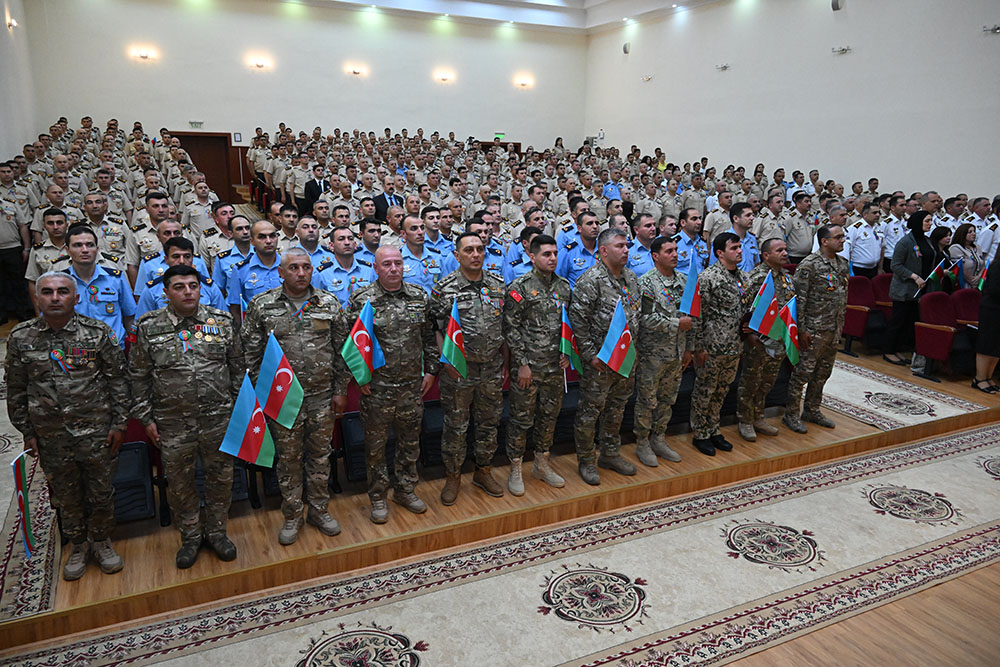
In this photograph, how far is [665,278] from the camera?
3.90m

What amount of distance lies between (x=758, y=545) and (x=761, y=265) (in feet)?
6.05

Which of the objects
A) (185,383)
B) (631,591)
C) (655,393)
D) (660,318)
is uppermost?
(660,318)

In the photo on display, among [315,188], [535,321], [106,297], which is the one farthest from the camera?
[315,188]

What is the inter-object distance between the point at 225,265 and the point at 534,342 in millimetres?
2292

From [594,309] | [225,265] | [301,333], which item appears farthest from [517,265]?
[301,333]

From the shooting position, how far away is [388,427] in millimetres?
3371

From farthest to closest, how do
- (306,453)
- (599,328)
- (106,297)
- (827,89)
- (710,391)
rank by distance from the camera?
(827,89), (710,391), (106,297), (599,328), (306,453)

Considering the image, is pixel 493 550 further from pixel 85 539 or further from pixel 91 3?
pixel 91 3

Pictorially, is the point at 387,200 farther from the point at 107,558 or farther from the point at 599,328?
the point at 107,558

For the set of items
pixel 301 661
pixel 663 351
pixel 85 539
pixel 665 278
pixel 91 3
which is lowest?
pixel 301 661

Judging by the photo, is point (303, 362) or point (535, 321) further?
point (535, 321)

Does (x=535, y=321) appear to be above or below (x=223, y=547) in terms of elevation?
above

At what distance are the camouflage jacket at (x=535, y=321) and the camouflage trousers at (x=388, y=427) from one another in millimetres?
620

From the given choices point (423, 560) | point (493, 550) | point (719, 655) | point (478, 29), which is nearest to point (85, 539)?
point (423, 560)
